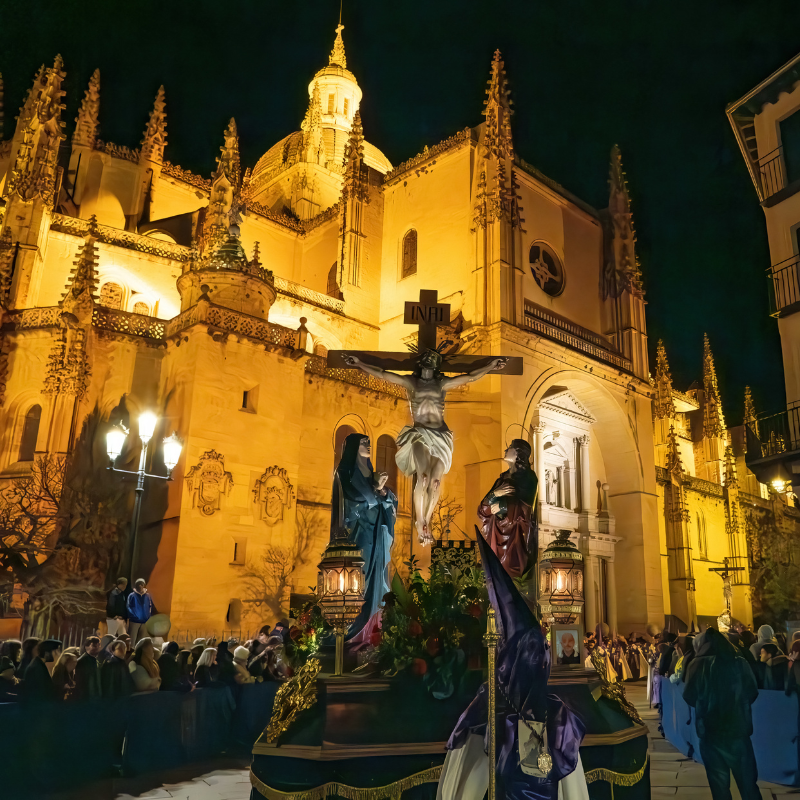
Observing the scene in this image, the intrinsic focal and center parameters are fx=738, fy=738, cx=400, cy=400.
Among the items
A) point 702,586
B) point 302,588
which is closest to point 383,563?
point 302,588

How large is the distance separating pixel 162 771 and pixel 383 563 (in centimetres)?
346

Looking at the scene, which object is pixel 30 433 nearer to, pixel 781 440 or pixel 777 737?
pixel 777 737

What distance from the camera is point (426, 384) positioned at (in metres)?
9.98

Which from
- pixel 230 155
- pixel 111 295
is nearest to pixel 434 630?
pixel 111 295

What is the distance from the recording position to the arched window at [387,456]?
2472 cm

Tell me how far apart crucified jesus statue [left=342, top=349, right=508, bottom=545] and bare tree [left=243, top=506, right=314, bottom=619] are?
1051 cm

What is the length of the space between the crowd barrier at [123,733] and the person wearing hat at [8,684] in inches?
16.0

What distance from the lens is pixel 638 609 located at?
2955 cm

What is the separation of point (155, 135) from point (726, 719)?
1306 inches

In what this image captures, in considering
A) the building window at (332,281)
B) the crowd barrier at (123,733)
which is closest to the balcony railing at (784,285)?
the crowd barrier at (123,733)

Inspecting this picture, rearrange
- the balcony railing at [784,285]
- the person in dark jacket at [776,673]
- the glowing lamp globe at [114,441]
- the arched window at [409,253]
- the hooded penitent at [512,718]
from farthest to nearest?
the arched window at [409,253] < the balcony railing at [784,285] < the glowing lamp globe at [114,441] < the person in dark jacket at [776,673] < the hooded penitent at [512,718]

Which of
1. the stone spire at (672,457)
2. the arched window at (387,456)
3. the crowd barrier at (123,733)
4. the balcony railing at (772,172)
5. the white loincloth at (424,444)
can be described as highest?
the balcony railing at (772,172)

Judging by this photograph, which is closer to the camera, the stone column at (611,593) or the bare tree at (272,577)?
the bare tree at (272,577)

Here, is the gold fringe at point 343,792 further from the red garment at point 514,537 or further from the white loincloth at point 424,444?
the white loincloth at point 424,444
